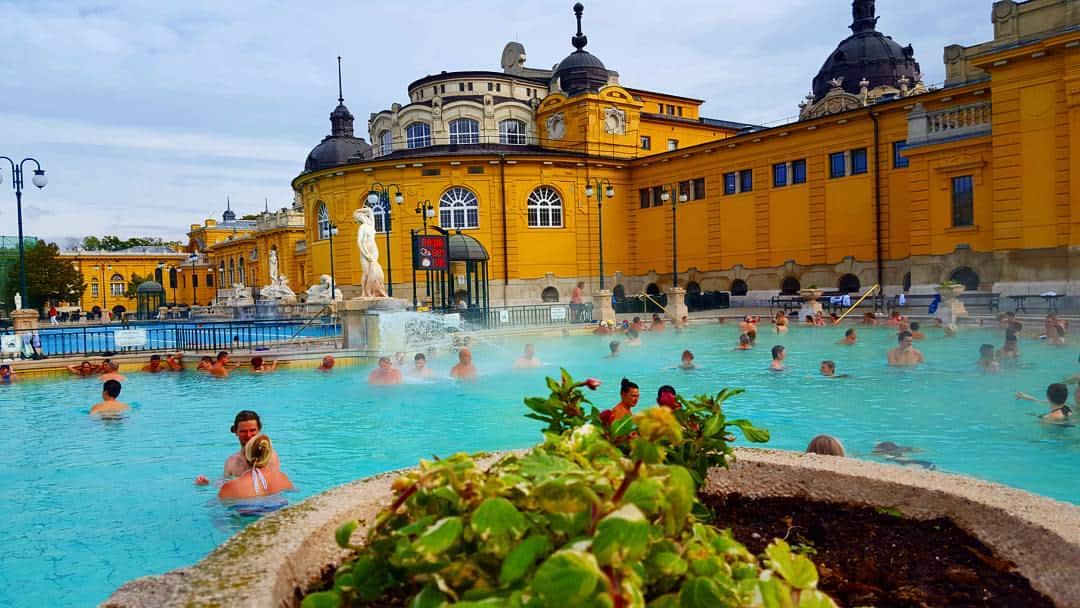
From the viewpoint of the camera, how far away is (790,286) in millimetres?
36156

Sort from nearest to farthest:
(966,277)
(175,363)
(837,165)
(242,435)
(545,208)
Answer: (242,435), (175,363), (966,277), (837,165), (545,208)

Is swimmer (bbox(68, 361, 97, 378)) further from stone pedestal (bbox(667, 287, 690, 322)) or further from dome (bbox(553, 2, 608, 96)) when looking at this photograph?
dome (bbox(553, 2, 608, 96))

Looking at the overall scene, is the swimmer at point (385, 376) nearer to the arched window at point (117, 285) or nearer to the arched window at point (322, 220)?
the arched window at point (322, 220)

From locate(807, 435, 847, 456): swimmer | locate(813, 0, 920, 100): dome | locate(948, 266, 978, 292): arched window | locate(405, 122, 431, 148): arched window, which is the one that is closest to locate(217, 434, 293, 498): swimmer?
locate(807, 435, 847, 456): swimmer

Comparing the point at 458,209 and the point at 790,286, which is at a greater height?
the point at 458,209

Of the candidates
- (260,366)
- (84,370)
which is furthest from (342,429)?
(84,370)

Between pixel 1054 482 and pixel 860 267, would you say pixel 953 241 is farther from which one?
pixel 1054 482

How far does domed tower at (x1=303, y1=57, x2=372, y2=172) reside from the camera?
59375 millimetres

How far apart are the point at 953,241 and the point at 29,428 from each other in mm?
29724

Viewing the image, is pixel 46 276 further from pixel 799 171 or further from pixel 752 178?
pixel 799 171

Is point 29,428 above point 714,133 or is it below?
below

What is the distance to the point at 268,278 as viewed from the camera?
222ft

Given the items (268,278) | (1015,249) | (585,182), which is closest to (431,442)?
(1015,249)

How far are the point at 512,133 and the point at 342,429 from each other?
38218 mm
